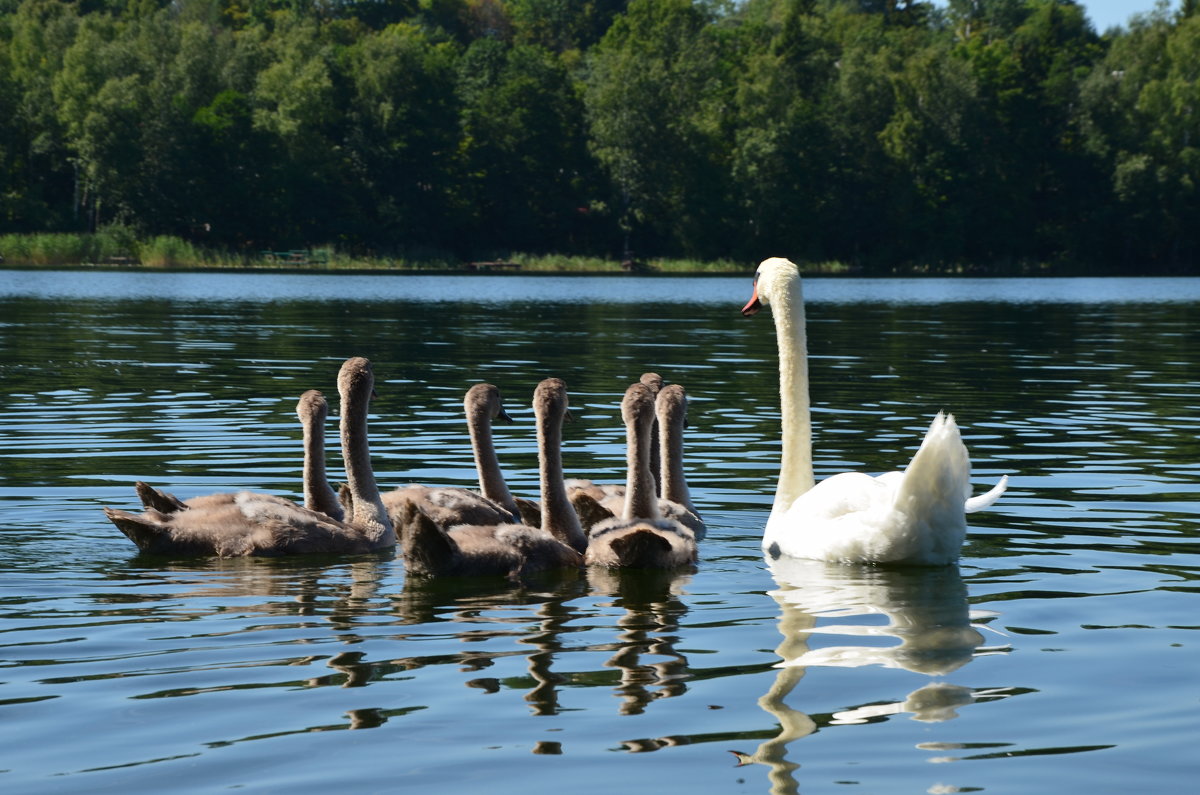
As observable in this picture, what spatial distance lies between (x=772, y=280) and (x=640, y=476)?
75.5 inches

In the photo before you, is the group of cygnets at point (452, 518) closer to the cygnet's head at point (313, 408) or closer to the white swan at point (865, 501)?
the cygnet's head at point (313, 408)

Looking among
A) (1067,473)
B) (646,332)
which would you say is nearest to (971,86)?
(646,332)

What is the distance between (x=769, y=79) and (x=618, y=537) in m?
99.2

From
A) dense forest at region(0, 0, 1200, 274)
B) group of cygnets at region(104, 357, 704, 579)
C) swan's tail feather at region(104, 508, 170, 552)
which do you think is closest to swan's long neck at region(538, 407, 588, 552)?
group of cygnets at region(104, 357, 704, 579)

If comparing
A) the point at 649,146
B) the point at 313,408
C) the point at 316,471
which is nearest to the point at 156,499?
the point at 316,471

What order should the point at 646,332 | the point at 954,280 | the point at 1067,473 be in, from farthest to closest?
the point at 954,280
the point at 646,332
the point at 1067,473

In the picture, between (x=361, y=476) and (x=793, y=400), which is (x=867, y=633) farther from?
(x=361, y=476)

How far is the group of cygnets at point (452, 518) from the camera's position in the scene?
923 cm

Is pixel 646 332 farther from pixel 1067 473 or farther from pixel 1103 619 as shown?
pixel 1103 619

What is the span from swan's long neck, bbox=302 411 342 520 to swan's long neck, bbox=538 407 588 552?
1.40 metres

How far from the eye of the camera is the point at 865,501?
9398 millimetres

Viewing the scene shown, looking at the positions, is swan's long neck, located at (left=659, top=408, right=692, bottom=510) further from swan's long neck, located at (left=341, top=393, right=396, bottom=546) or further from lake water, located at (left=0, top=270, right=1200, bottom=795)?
swan's long neck, located at (left=341, top=393, right=396, bottom=546)

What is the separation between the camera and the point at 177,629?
7789mm

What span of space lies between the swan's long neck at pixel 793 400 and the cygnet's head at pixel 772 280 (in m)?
0.03
